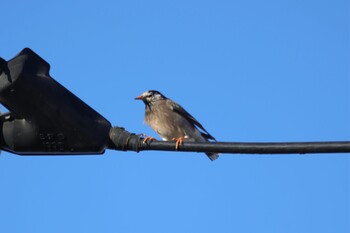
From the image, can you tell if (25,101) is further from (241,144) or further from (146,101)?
(146,101)

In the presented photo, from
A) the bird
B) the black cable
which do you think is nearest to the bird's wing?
the bird

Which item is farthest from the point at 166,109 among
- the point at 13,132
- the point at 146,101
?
the point at 13,132

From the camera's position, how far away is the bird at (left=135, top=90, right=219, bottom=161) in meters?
8.91

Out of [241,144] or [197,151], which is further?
[197,151]

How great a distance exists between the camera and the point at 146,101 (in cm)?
959

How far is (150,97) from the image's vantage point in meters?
9.59

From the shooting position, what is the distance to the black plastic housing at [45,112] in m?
4.07

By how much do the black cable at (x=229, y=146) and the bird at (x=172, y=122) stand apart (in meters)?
4.49

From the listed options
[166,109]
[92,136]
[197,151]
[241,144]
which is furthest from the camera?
[166,109]

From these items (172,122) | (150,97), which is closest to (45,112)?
(172,122)

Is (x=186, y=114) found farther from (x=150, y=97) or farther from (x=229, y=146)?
(x=229, y=146)

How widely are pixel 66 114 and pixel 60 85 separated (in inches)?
8.5

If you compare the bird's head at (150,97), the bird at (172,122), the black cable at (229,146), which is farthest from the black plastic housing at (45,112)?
the bird's head at (150,97)

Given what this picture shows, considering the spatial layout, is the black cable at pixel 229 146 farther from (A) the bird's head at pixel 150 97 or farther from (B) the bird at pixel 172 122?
(A) the bird's head at pixel 150 97
